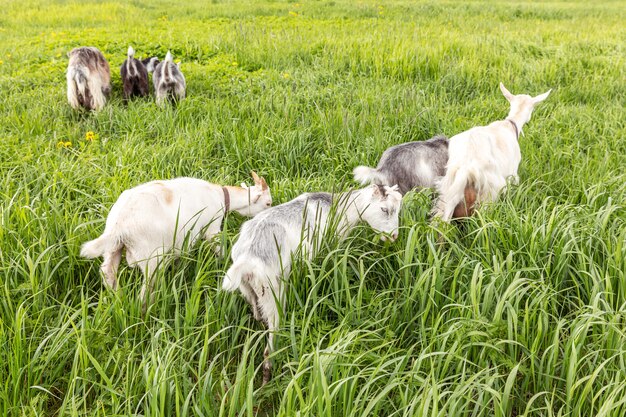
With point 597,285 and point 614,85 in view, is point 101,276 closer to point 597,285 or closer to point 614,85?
point 597,285

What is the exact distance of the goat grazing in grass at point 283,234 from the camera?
260cm

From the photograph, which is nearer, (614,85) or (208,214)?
(208,214)

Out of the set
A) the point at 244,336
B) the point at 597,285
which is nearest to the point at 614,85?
the point at 597,285

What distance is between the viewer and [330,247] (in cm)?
306

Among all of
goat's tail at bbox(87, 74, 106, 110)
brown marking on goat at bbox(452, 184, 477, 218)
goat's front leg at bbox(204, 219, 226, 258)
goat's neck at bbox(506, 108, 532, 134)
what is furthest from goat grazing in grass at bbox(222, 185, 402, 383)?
goat's tail at bbox(87, 74, 106, 110)

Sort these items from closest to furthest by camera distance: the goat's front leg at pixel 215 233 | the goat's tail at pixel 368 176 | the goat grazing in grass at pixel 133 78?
the goat's front leg at pixel 215 233 → the goat's tail at pixel 368 176 → the goat grazing in grass at pixel 133 78

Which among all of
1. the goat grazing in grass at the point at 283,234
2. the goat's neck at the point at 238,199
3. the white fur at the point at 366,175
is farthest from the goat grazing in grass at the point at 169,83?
the goat grazing in grass at the point at 283,234

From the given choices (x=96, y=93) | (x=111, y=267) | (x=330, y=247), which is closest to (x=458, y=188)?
(x=330, y=247)

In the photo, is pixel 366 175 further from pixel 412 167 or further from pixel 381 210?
pixel 381 210

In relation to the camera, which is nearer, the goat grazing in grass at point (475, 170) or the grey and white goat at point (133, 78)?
the goat grazing in grass at point (475, 170)

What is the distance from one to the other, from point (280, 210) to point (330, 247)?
383 millimetres

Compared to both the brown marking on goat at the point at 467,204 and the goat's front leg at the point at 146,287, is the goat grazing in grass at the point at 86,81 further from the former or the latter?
the brown marking on goat at the point at 467,204

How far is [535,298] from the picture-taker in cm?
257

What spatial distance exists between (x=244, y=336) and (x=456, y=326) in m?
1.12
